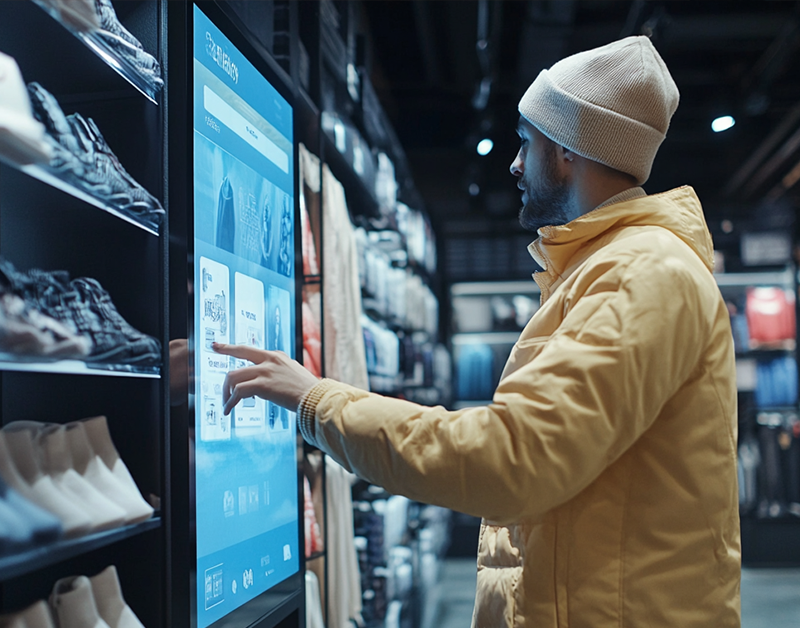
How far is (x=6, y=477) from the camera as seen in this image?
1.18 meters

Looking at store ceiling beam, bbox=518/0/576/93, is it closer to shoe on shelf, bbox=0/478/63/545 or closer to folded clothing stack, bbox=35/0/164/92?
folded clothing stack, bbox=35/0/164/92

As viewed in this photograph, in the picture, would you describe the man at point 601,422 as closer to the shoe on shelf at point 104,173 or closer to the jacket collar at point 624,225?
the jacket collar at point 624,225

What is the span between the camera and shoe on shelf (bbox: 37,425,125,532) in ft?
4.25

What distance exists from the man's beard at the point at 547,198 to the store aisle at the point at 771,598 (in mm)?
4832

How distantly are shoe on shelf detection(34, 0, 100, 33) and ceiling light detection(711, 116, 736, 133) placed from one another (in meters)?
6.42

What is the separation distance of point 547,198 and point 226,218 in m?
0.71

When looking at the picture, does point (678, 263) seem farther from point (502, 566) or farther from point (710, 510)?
point (502, 566)

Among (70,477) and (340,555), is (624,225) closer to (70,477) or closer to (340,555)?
(70,477)

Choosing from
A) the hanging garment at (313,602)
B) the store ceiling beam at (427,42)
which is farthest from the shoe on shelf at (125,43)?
the store ceiling beam at (427,42)

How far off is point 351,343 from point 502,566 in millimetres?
1973

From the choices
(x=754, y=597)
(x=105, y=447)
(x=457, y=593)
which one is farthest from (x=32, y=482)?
(x=754, y=597)

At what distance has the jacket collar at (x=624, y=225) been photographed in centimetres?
146

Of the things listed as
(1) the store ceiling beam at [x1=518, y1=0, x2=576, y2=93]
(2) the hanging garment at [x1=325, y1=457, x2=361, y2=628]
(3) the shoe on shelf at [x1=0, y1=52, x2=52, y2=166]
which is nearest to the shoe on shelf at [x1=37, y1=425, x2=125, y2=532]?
(3) the shoe on shelf at [x1=0, y1=52, x2=52, y2=166]

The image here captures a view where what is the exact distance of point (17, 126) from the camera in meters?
1.11
